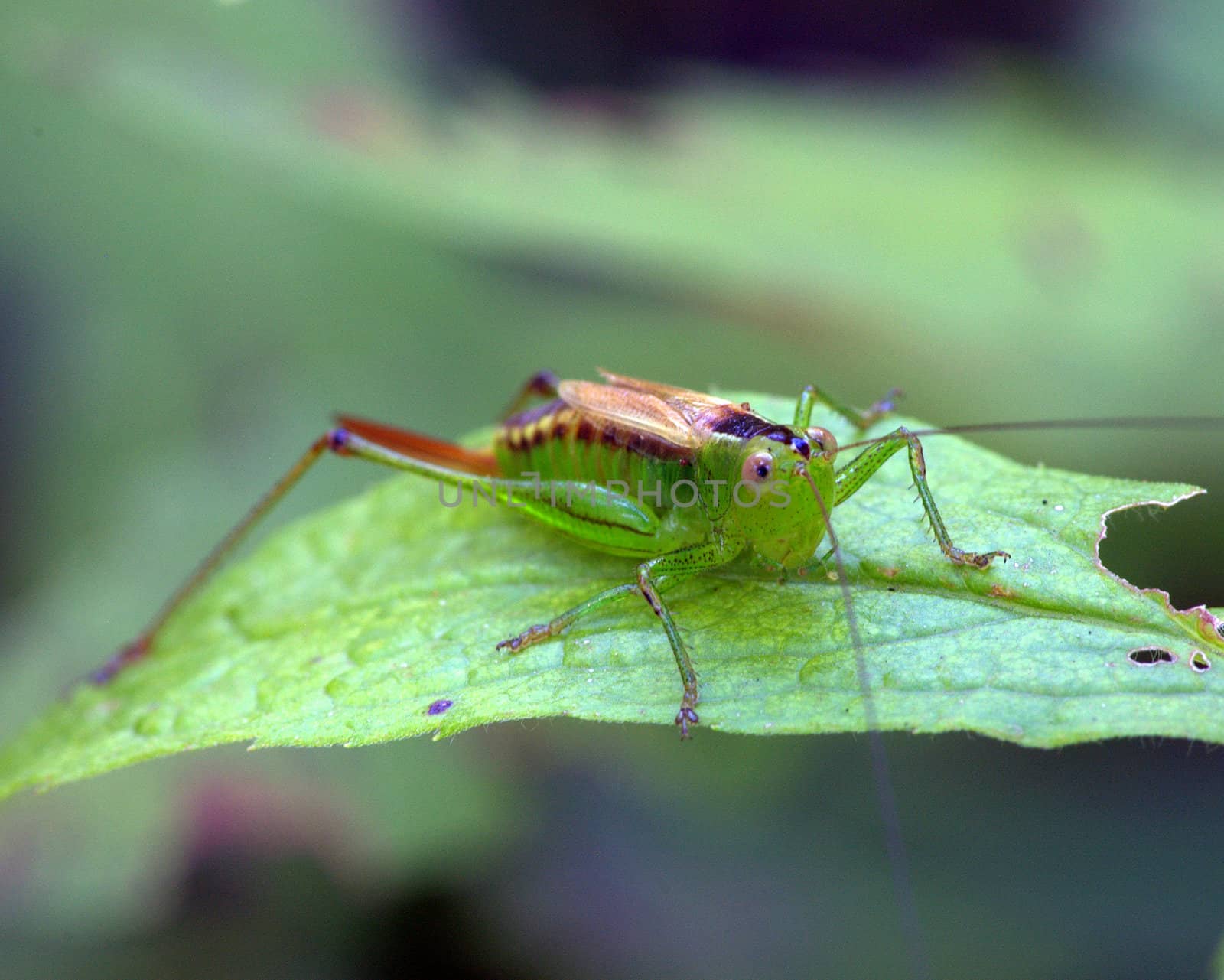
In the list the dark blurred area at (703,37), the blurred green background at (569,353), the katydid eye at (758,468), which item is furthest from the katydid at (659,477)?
the dark blurred area at (703,37)

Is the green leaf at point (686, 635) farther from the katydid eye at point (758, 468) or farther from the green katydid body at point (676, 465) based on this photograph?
the katydid eye at point (758, 468)

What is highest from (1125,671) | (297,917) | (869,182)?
(869,182)

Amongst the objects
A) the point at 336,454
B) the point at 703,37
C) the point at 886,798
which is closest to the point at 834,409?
the point at 886,798

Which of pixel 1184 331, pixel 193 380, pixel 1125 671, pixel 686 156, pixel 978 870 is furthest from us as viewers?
pixel 686 156

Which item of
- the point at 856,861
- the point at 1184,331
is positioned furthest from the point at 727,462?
the point at 1184,331

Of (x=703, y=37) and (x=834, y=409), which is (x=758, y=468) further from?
(x=703, y=37)

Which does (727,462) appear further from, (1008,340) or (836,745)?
(1008,340)
